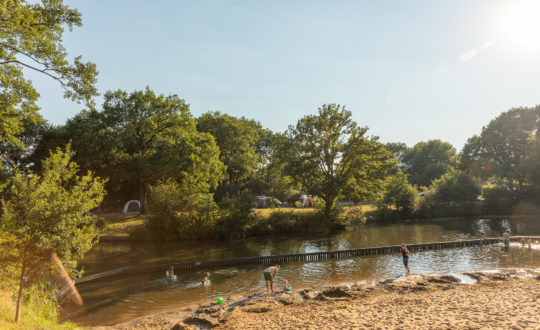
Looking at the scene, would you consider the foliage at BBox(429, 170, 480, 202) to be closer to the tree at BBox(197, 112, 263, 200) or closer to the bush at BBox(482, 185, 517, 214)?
the bush at BBox(482, 185, 517, 214)

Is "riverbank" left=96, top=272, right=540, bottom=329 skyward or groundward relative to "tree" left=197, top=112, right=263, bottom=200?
groundward

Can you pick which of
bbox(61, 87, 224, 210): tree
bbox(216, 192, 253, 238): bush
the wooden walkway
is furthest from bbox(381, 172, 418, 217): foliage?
bbox(61, 87, 224, 210): tree

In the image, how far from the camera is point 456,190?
53250 mm

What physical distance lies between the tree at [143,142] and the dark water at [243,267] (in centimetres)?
1122

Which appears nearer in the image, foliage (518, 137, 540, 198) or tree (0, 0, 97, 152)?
tree (0, 0, 97, 152)

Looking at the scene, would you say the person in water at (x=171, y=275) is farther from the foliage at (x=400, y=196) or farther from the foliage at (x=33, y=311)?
the foliage at (x=400, y=196)

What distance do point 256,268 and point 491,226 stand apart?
115 ft

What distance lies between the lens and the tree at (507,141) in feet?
183

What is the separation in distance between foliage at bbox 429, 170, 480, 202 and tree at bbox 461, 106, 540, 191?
25.3 ft

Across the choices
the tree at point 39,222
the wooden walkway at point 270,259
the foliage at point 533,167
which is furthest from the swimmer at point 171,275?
the foliage at point 533,167

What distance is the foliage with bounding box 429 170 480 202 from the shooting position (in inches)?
2096

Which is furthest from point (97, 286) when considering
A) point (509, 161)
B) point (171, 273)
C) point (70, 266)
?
point (509, 161)

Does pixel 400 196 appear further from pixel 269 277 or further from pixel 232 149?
pixel 269 277

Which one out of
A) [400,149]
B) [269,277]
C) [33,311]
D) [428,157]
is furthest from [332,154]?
[400,149]
